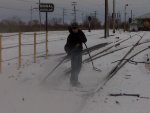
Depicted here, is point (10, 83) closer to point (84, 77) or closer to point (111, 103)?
point (84, 77)

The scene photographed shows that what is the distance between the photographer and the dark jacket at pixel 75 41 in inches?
502

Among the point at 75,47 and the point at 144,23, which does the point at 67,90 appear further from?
the point at 144,23

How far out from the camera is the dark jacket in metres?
12.8

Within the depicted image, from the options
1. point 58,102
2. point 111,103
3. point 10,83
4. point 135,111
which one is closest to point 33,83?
point 10,83

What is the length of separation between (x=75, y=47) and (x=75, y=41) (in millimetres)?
184

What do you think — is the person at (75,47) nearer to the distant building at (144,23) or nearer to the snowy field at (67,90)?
the snowy field at (67,90)

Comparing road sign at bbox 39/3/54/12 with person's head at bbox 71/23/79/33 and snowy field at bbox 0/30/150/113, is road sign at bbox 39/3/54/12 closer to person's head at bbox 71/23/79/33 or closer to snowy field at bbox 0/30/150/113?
snowy field at bbox 0/30/150/113

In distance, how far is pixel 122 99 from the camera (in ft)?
34.0

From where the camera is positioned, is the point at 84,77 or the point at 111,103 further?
the point at 84,77

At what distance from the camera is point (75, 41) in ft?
42.0

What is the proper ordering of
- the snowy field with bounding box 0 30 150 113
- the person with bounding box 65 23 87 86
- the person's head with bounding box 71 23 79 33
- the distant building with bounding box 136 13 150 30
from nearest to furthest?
the snowy field with bounding box 0 30 150 113 → the person's head with bounding box 71 23 79 33 → the person with bounding box 65 23 87 86 → the distant building with bounding box 136 13 150 30

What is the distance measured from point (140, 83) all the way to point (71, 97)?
9.12 ft

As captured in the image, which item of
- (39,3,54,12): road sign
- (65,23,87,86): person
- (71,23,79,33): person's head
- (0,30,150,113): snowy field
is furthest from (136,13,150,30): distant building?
(71,23,79,33): person's head

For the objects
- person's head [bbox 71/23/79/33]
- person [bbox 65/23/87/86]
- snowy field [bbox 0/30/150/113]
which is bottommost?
snowy field [bbox 0/30/150/113]
